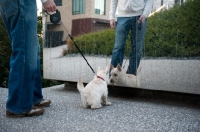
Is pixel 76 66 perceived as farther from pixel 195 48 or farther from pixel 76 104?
pixel 195 48

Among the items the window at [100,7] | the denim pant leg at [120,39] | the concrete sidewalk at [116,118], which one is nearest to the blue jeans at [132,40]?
the denim pant leg at [120,39]

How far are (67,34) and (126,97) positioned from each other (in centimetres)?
104

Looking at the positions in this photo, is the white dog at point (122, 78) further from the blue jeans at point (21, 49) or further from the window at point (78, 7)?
the blue jeans at point (21, 49)

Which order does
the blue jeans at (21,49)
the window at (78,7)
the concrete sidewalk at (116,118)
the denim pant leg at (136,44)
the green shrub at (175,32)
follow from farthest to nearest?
1. the window at (78,7)
2. the denim pant leg at (136,44)
3. the green shrub at (175,32)
4. the blue jeans at (21,49)
5. the concrete sidewalk at (116,118)

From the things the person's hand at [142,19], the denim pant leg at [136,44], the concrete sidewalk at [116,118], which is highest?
the person's hand at [142,19]

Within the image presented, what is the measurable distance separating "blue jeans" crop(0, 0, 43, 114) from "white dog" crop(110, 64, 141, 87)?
96cm

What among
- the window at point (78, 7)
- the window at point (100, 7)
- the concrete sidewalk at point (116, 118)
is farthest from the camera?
Answer: the window at point (78, 7)

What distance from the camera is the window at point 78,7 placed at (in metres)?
3.07

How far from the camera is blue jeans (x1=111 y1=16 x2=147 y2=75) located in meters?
2.60

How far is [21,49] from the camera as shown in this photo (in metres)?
2.07

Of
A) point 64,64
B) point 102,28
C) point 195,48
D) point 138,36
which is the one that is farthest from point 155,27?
point 64,64

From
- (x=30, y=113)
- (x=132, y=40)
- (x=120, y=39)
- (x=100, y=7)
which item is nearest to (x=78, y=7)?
(x=100, y=7)

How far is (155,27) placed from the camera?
2508 mm

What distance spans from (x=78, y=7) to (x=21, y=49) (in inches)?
48.8
